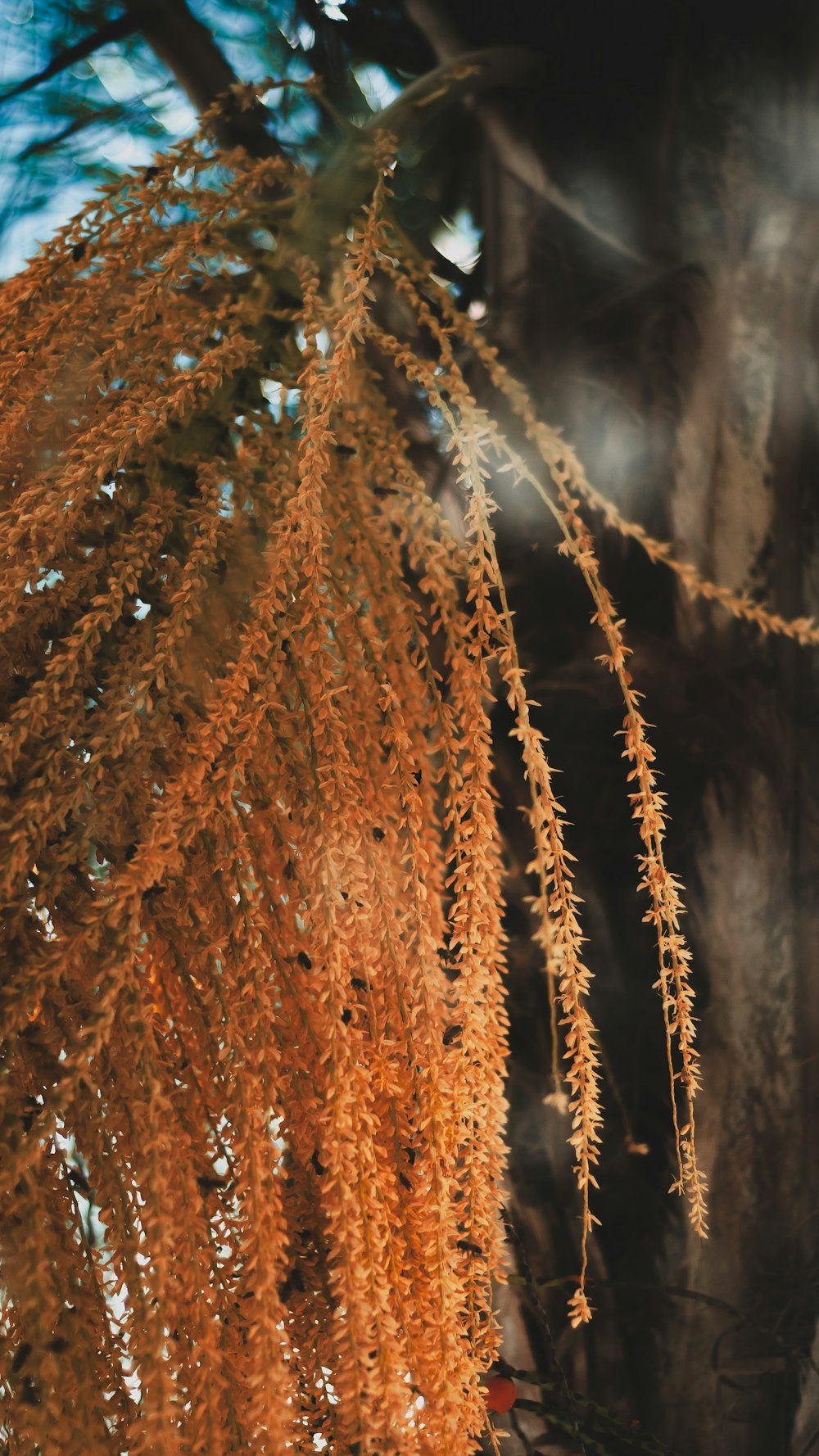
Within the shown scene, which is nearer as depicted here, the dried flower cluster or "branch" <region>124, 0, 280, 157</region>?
the dried flower cluster

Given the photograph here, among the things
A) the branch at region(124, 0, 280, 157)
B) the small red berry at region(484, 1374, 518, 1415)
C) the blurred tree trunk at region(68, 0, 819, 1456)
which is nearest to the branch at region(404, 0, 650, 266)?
the blurred tree trunk at region(68, 0, 819, 1456)

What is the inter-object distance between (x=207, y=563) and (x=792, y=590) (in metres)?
0.49

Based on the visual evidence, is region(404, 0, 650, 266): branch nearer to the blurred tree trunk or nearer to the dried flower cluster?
the blurred tree trunk

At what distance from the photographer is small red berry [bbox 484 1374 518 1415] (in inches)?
26.3

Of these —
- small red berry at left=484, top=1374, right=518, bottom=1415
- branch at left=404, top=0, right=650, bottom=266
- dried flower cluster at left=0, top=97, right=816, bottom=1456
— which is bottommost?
small red berry at left=484, top=1374, right=518, bottom=1415

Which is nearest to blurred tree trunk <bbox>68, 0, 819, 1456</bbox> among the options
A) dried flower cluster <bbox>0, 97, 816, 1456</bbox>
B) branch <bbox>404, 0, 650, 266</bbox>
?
branch <bbox>404, 0, 650, 266</bbox>

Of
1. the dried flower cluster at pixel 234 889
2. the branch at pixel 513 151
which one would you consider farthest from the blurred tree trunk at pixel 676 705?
the dried flower cluster at pixel 234 889

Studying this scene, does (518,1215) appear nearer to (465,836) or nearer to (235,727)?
(465,836)

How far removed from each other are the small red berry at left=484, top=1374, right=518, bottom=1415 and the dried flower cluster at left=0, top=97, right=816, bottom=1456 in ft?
0.65

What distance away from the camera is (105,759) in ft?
1.42

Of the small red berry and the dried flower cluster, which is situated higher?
the dried flower cluster

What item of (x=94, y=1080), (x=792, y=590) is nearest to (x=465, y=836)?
(x=94, y=1080)

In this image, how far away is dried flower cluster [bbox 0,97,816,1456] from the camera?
1.28 feet

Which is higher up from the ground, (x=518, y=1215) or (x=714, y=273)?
(x=714, y=273)
